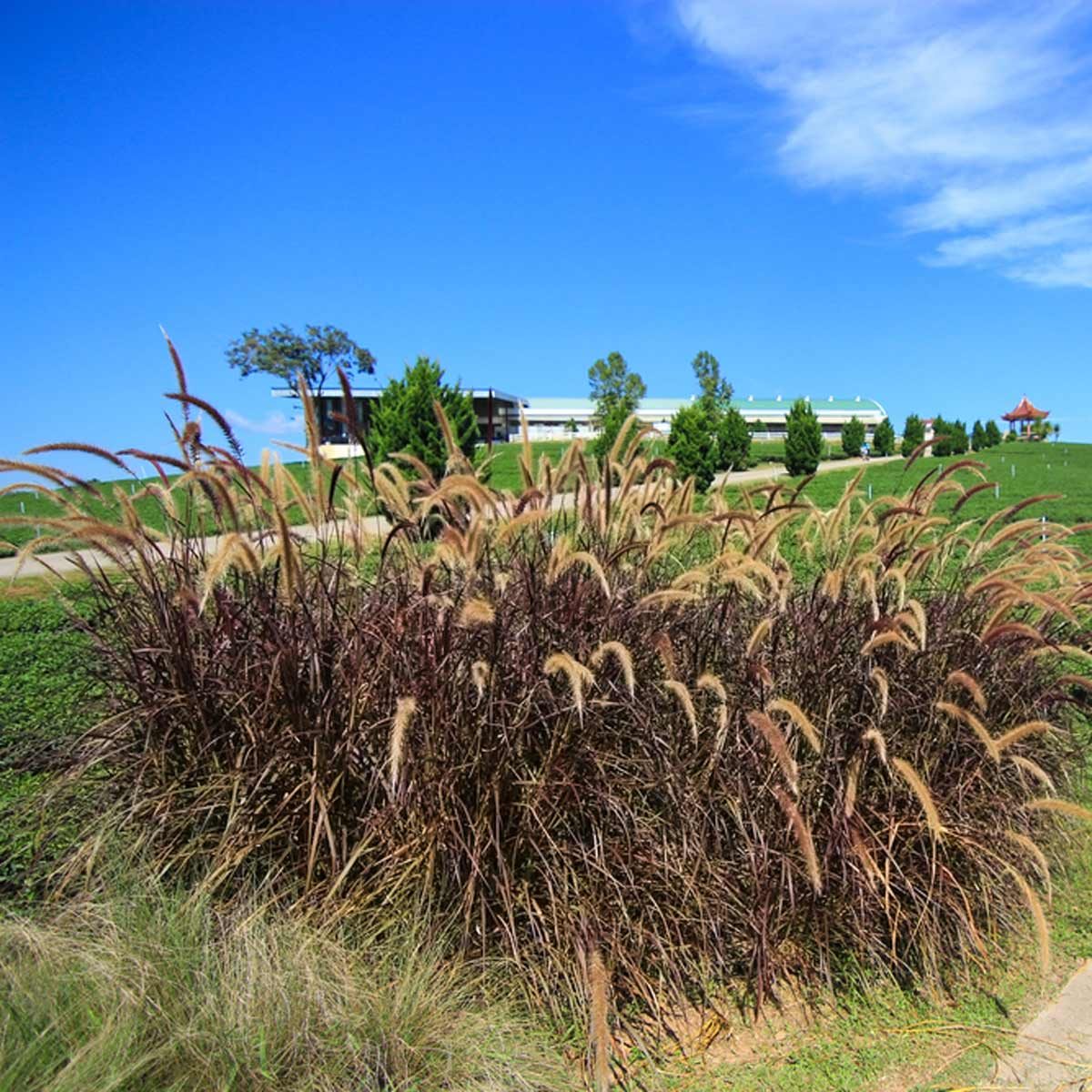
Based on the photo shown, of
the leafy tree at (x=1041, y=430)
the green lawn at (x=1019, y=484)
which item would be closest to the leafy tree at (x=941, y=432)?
the green lawn at (x=1019, y=484)

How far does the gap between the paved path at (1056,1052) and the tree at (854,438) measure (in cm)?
5396

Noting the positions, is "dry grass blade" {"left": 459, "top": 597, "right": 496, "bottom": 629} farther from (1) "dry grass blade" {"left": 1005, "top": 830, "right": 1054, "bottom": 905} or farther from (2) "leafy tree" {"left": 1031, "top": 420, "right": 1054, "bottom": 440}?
(2) "leafy tree" {"left": 1031, "top": 420, "right": 1054, "bottom": 440}

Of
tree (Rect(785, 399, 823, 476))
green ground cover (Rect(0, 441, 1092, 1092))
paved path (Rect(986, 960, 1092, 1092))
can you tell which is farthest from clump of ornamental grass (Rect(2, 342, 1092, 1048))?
tree (Rect(785, 399, 823, 476))

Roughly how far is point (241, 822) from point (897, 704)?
8.26 ft

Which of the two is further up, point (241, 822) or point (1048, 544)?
point (1048, 544)

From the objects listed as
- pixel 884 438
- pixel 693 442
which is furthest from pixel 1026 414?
pixel 693 442

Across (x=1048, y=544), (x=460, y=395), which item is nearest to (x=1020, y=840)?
(x=1048, y=544)

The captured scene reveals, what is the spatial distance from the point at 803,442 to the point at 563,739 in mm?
35891

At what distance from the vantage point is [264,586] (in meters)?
3.51

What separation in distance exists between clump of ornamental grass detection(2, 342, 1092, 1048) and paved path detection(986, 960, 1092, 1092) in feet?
1.02

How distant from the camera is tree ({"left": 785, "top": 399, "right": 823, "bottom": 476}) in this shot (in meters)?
37.1

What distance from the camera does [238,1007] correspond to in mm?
2520

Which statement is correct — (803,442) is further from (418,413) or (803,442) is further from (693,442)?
(418,413)

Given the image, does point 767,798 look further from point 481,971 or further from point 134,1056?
point 134,1056
